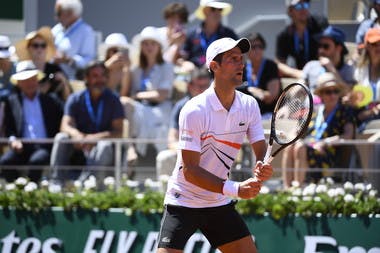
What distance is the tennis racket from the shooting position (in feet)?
19.8

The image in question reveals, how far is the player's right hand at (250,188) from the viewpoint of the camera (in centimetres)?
591

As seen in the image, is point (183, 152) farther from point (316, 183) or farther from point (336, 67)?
point (336, 67)

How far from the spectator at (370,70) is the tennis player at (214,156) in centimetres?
353

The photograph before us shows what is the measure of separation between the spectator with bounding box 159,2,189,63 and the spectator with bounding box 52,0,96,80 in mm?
845

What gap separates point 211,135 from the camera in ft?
20.6

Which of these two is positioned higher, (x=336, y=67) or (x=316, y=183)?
(x=336, y=67)

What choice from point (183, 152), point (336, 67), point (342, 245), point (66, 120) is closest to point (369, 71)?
point (336, 67)

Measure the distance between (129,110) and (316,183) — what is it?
2319 mm

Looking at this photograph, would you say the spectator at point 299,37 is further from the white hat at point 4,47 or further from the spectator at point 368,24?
the white hat at point 4,47

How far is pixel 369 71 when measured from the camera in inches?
401

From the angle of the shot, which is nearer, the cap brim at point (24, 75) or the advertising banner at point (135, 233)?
the advertising banner at point (135, 233)

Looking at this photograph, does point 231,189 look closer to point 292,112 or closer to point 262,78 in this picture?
point 292,112

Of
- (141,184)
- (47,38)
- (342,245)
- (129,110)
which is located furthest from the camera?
(47,38)

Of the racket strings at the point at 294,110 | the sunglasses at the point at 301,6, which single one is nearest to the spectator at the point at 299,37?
the sunglasses at the point at 301,6
